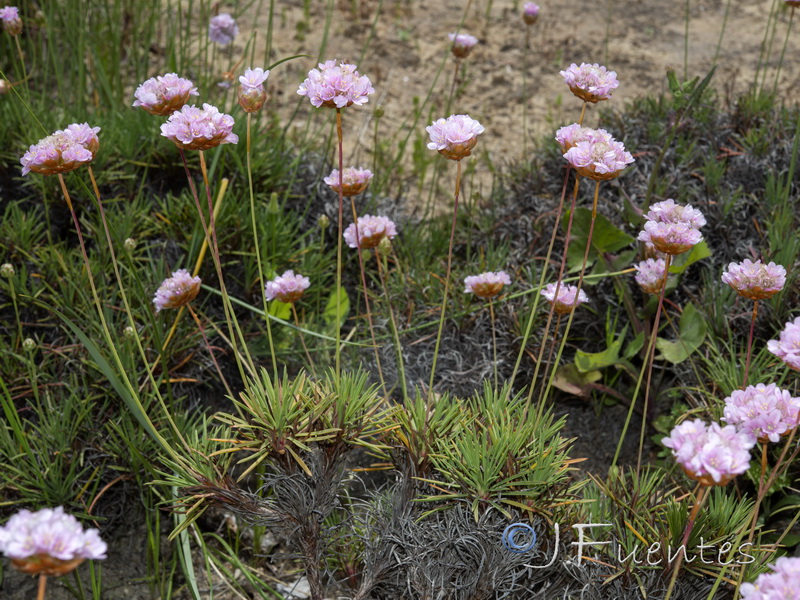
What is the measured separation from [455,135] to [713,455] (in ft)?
2.56

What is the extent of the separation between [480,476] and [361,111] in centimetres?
268

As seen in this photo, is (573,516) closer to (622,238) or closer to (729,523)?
(729,523)

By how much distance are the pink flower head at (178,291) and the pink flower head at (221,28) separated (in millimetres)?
1545

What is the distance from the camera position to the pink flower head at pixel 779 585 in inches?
40.4

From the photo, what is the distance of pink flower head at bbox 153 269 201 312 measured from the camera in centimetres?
188

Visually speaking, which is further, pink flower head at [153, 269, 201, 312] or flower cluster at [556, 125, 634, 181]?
pink flower head at [153, 269, 201, 312]

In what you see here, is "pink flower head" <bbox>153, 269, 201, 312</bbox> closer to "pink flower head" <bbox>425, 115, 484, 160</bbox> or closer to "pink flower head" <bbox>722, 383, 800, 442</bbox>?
"pink flower head" <bbox>425, 115, 484, 160</bbox>

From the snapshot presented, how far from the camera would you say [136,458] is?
2086 mm

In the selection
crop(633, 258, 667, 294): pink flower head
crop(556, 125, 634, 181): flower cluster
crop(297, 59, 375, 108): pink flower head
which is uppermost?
crop(297, 59, 375, 108): pink flower head

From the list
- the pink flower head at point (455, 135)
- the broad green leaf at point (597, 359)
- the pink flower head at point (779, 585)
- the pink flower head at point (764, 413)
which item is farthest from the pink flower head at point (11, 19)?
the pink flower head at point (779, 585)

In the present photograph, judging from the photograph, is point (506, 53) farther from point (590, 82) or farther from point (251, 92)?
point (251, 92)

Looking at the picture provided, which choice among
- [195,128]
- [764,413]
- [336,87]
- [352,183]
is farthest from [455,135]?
[764,413]

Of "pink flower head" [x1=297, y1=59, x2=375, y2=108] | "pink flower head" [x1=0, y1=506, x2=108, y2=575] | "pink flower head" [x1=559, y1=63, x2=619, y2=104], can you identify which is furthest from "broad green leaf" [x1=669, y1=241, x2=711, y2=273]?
"pink flower head" [x1=0, y1=506, x2=108, y2=575]

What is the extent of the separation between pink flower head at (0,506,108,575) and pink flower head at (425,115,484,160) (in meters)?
0.96
